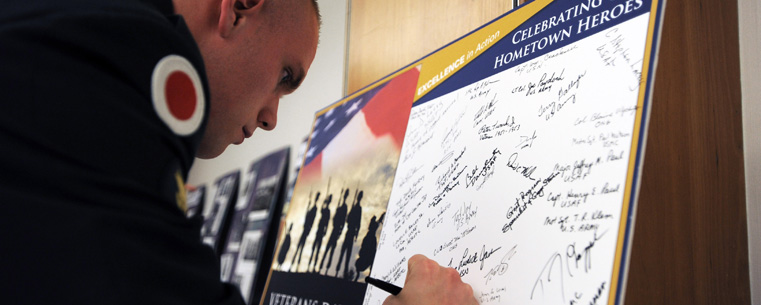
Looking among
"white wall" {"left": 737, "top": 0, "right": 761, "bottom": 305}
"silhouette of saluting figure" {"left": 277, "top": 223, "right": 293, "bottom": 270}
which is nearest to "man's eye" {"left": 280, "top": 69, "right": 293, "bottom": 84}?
"silhouette of saluting figure" {"left": 277, "top": 223, "right": 293, "bottom": 270}

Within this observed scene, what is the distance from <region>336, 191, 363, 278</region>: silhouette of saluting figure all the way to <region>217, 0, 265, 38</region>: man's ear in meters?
0.58

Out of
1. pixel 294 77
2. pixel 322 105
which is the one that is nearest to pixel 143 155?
pixel 294 77

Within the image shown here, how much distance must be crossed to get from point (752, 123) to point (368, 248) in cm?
Answer: 88

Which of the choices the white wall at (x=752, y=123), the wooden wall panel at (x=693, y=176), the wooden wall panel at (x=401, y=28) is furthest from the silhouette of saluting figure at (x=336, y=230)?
the white wall at (x=752, y=123)

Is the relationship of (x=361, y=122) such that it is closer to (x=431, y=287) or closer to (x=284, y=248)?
(x=284, y=248)

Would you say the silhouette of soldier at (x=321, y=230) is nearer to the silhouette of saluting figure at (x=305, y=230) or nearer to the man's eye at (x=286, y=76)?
the silhouette of saluting figure at (x=305, y=230)

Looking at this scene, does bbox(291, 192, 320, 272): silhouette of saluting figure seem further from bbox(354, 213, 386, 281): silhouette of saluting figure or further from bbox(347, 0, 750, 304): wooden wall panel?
bbox(347, 0, 750, 304): wooden wall panel

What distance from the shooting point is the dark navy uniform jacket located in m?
0.46

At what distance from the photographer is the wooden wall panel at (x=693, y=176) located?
39.9 inches

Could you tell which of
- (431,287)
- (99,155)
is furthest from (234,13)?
(431,287)

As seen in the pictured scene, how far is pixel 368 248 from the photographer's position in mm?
1185

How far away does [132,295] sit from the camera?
19.1 inches
